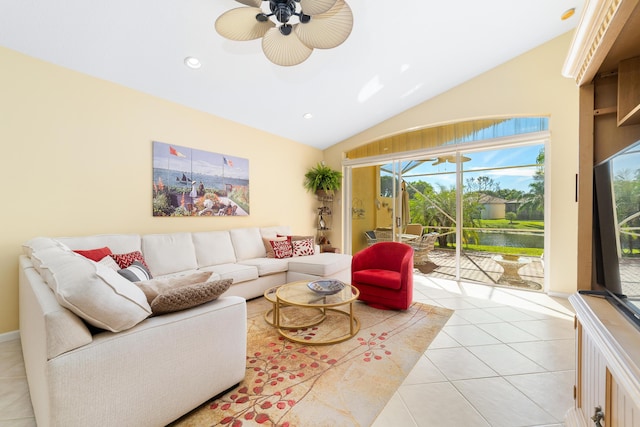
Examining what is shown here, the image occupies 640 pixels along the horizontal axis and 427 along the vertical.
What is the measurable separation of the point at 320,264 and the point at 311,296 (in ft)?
3.43

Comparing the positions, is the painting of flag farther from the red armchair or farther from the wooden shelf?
the wooden shelf

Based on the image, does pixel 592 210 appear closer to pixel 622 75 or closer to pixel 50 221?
pixel 622 75

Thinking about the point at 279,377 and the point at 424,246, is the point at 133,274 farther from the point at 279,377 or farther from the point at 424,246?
the point at 424,246

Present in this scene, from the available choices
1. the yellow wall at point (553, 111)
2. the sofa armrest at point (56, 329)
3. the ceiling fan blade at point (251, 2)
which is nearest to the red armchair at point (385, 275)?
the yellow wall at point (553, 111)

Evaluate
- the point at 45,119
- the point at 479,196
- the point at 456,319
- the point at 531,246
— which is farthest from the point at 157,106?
the point at 531,246

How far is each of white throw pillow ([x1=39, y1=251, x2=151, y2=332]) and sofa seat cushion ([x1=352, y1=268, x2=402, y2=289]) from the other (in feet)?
7.85

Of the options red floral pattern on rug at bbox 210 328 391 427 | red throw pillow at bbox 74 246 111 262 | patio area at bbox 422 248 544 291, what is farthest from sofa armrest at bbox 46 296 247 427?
patio area at bbox 422 248 544 291

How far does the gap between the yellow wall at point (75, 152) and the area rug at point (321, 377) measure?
208 centimetres

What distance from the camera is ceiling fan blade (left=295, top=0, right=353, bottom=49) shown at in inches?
69.7

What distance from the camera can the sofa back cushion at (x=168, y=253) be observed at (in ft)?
9.90

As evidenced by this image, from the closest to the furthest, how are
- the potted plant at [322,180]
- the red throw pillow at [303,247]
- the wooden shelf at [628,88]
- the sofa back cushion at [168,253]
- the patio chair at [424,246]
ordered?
the wooden shelf at [628,88]
the sofa back cushion at [168,253]
the red throw pillow at [303,247]
the patio chair at [424,246]
the potted plant at [322,180]

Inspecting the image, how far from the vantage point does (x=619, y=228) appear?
4.03 ft

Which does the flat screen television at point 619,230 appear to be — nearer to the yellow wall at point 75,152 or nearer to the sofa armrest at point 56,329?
the sofa armrest at point 56,329

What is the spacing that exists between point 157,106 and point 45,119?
1085 mm
